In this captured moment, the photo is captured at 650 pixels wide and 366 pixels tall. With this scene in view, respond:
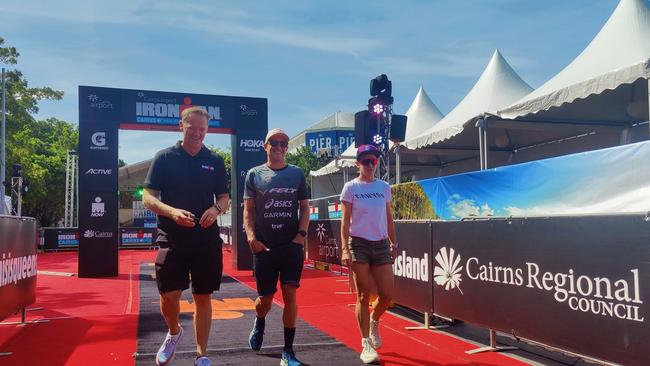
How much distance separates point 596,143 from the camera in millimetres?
12672

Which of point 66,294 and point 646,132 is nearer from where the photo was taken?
point 66,294

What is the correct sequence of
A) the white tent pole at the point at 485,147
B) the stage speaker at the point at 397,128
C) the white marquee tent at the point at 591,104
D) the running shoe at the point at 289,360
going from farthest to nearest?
the white tent pole at the point at 485,147
the stage speaker at the point at 397,128
the white marquee tent at the point at 591,104
the running shoe at the point at 289,360

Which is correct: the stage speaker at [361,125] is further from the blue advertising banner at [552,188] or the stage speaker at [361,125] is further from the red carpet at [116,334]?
the red carpet at [116,334]

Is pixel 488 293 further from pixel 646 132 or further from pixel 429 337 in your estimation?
pixel 646 132

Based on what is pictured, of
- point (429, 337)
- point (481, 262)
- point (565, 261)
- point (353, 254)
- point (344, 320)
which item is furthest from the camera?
point (344, 320)

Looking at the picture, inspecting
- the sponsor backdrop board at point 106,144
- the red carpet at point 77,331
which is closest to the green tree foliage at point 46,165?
the sponsor backdrop board at point 106,144

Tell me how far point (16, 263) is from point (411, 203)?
215 inches

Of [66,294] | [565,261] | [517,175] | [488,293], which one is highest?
[517,175]

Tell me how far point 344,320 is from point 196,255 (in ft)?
11.7

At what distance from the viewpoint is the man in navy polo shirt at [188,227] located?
12.6 feet

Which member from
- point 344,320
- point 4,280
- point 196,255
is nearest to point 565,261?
point 196,255

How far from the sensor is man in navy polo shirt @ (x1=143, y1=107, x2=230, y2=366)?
12.6 feet

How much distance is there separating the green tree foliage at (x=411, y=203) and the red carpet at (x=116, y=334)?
5.73ft

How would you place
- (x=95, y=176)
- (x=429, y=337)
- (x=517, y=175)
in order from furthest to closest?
(x=95, y=176)
(x=517, y=175)
(x=429, y=337)
